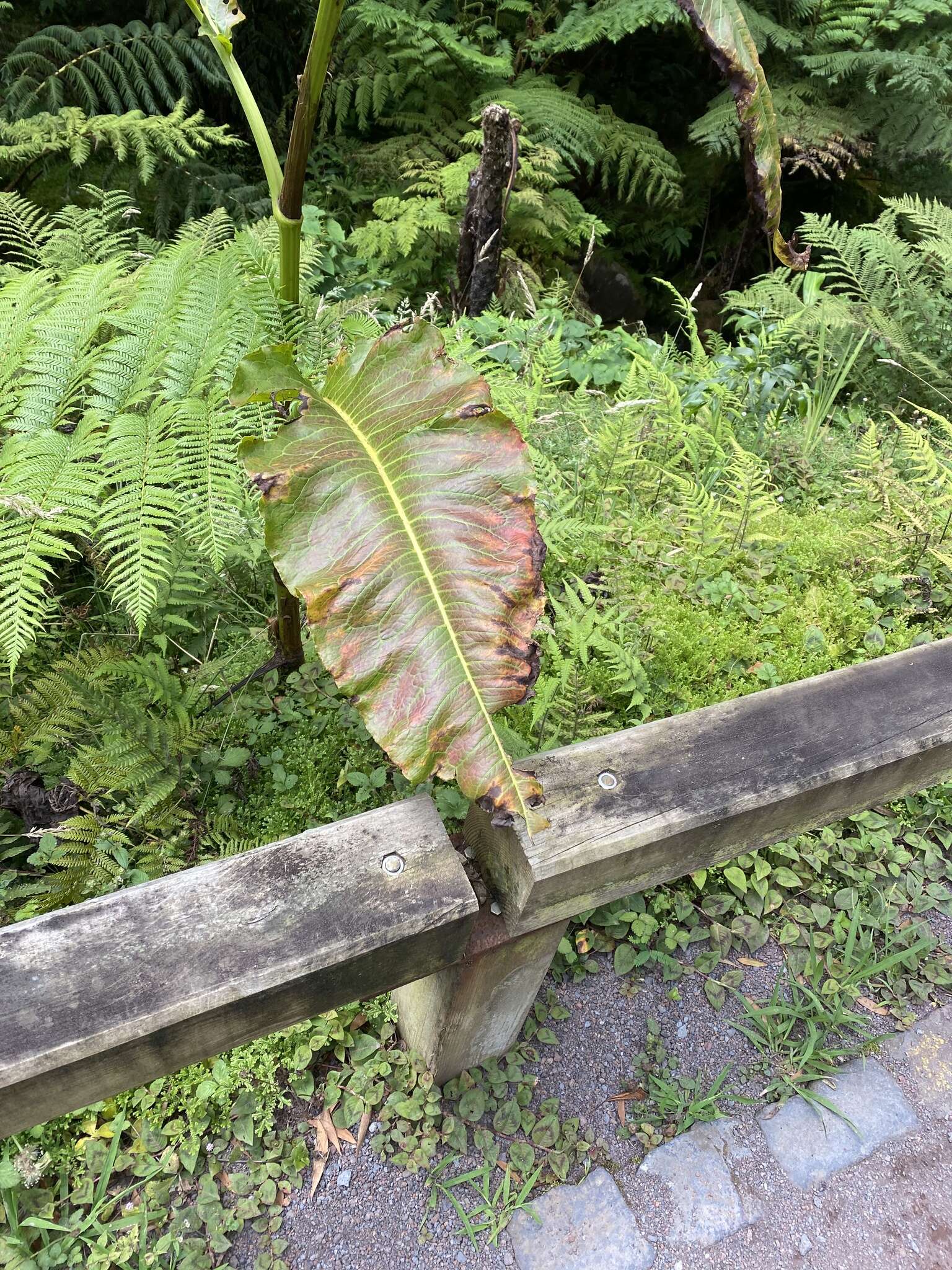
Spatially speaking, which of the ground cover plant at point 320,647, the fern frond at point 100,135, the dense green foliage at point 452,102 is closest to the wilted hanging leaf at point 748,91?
the ground cover plant at point 320,647

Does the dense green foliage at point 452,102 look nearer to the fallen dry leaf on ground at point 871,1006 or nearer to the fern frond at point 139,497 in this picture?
the fern frond at point 139,497

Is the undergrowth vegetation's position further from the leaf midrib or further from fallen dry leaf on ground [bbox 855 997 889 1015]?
the leaf midrib

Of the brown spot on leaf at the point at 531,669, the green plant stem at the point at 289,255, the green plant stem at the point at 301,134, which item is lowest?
the brown spot on leaf at the point at 531,669

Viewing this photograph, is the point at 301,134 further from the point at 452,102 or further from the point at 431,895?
the point at 452,102

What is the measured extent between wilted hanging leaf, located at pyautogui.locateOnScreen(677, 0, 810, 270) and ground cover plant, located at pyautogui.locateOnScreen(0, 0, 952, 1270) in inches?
4.3

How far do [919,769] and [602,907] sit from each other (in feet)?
2.47

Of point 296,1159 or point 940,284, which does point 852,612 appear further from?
point 940,284

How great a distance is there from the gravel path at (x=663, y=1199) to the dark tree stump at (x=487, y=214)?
2817 millimetres

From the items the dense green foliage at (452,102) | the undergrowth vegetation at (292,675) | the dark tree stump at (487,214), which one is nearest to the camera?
the undergrowth vegetation at (292,675)

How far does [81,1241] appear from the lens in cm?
129

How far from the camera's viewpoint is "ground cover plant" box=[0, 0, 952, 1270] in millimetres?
1194

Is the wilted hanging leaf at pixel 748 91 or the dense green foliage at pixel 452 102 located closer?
the wilted hanging leaf at pixel 748 91

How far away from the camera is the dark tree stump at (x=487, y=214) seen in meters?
3.06

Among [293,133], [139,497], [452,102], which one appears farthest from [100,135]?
[139,497]
